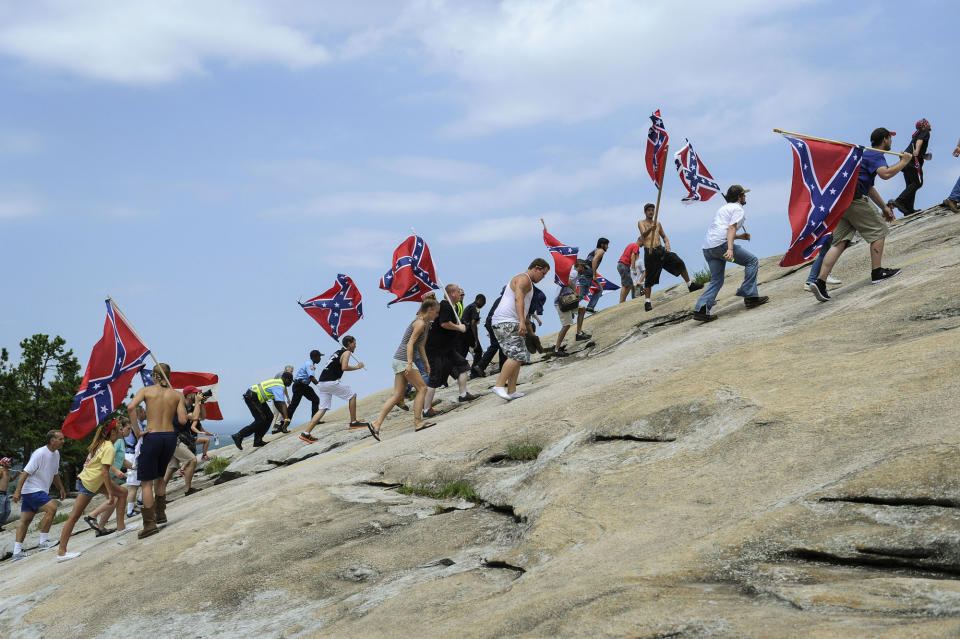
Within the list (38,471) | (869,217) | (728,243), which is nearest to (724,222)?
(728,243)

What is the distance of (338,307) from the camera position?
19.6m

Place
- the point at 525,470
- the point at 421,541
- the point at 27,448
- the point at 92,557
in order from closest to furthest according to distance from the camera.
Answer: the point at 421,541, the point at 525,470, the point at 92,557, the point at 27,448

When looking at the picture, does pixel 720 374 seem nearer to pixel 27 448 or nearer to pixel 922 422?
pixel 922 422

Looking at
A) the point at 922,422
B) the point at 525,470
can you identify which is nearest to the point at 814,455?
the point at 922,422

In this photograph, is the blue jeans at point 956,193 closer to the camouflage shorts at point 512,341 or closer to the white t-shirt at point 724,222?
the white t-shirt at point 724,222

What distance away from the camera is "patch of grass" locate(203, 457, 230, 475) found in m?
19.2

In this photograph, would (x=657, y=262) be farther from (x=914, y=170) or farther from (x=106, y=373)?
(x=106, y=373)

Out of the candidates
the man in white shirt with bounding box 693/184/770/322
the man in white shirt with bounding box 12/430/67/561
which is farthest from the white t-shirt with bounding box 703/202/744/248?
the man in white shirt with bounding box 12/430/67/561

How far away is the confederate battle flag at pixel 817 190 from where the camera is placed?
11453 mm

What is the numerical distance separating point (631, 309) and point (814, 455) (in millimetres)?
13456

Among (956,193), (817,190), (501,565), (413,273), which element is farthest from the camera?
(413,273)

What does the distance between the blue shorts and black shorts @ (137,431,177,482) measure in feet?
12.8

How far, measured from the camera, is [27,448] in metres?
37.1

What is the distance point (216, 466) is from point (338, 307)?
477 centimetres
